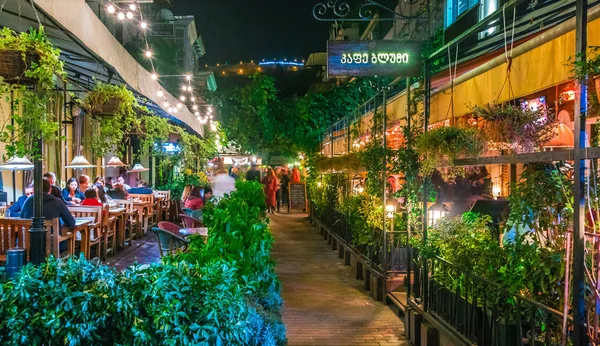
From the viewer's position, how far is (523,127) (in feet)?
14.8

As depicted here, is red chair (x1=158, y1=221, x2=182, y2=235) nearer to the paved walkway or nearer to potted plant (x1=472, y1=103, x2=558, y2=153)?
the paved walkway

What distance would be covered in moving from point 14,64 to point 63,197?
7.69 metres

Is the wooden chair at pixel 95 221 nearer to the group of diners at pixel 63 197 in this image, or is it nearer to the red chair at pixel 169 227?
the group of diners at pixel 63 197

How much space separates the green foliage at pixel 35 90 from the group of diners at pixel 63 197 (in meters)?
2.85

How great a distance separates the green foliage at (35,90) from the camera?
15.9 feet

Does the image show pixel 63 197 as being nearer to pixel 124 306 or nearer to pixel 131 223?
pixel 131 223

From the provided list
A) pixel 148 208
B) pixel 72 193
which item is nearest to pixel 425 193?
pixel 72 193

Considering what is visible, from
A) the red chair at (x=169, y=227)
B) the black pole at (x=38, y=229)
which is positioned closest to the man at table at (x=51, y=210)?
the red chair at (x=169, y=227)

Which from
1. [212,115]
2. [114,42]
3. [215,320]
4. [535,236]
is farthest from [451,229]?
[212,115]

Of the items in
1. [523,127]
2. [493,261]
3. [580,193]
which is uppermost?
[523,127]

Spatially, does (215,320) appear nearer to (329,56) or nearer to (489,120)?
(489,120)

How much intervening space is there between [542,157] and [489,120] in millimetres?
1070

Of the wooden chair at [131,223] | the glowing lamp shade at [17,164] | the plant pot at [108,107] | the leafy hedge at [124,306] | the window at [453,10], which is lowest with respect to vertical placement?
the wooden chair at [131,223]

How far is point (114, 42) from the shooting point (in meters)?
6.47
